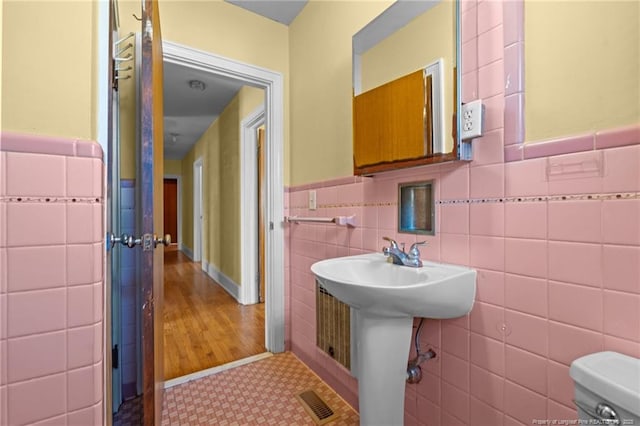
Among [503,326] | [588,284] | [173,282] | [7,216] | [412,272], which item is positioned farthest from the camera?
[173,282]

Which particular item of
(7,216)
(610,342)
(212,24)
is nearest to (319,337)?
(610,342)

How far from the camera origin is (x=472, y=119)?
0.92m

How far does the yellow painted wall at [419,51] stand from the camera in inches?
39.5

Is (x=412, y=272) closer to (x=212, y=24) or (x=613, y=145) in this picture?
(x=613, y=145)

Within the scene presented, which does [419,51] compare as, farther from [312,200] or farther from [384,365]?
[384,365]

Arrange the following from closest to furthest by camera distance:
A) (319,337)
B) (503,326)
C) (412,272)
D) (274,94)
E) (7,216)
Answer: (7,216) → (503,326) → (412,272) → (319,337) → (274,94)

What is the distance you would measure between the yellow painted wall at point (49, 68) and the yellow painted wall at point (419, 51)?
1006 millimetres

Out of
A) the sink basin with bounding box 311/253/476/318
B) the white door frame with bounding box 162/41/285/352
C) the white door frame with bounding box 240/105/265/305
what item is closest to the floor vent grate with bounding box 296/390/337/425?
the white door frame with bounding box 162/41/285/352

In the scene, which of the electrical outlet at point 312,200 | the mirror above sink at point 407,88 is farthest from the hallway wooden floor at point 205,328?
the mirror above sink at point 407,88

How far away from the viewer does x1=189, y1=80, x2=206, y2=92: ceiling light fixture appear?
9.23ft

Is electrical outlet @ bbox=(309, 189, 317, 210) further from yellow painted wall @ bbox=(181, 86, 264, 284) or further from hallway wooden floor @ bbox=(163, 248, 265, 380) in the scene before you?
yellow painted wall @ bbox=(181, 86, 264, 284)

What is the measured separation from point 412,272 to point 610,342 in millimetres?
498

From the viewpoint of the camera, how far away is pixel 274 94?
198cm

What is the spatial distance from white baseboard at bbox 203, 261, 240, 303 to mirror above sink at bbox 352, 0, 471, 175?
2.43m
